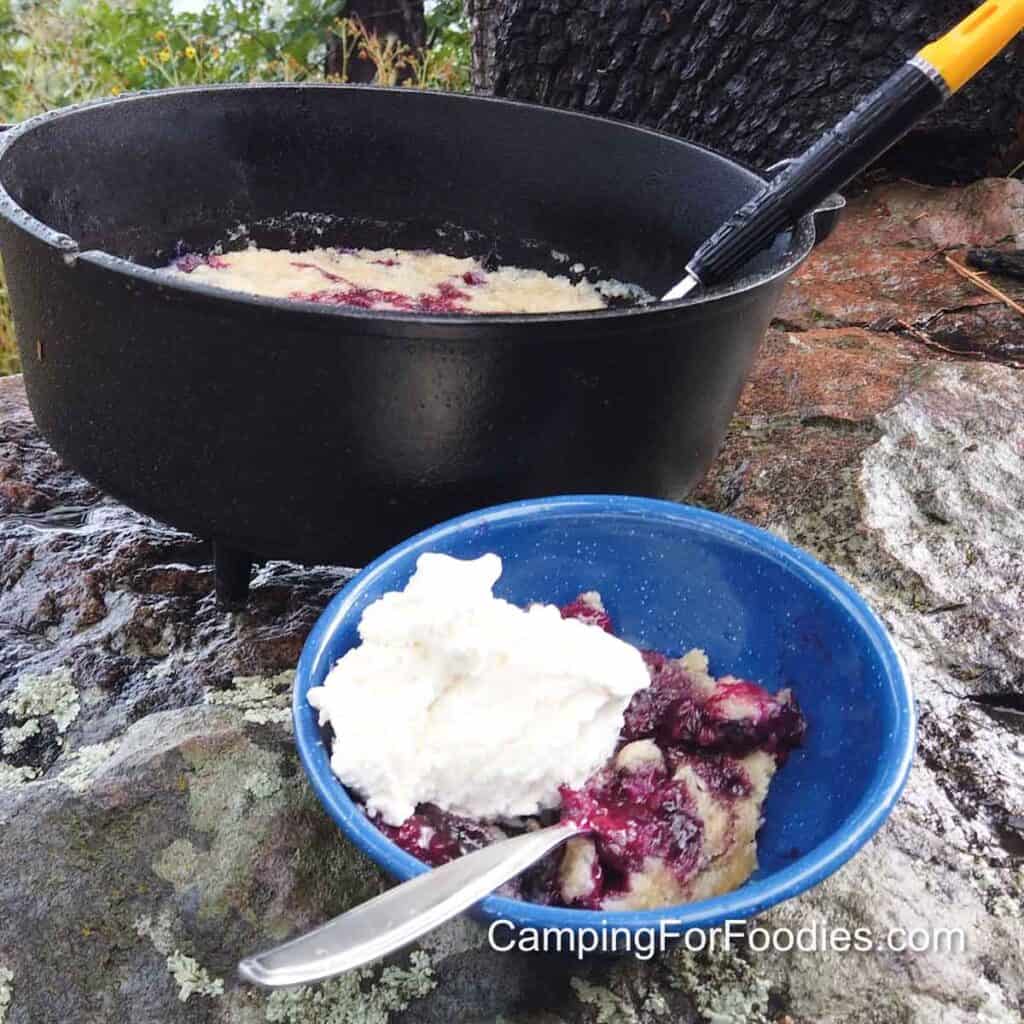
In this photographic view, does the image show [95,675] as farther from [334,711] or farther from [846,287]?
[846,287]

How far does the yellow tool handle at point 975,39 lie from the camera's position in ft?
5.54

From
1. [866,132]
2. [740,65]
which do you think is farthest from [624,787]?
[740,65]

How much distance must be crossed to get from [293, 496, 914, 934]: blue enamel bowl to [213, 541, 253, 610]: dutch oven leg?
0.47 meters

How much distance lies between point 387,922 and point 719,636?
0.78 meters

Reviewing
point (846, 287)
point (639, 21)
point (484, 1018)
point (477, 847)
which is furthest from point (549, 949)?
point (639, 21)

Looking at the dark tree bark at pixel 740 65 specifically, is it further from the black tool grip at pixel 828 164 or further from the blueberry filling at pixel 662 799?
the blueberry filling at pixel 662 799

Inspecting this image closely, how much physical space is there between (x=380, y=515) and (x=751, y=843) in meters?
0.73

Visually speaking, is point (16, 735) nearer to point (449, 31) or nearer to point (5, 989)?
point (5, 989)

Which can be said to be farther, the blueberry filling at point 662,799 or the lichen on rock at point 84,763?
the lichen on rock at point 84,763

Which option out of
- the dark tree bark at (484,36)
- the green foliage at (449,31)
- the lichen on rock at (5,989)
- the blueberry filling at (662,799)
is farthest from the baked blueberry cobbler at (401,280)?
the green foliage at (449,31)

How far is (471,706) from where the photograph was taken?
136cm

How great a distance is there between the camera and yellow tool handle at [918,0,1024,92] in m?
1.69

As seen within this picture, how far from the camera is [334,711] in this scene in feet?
4.44

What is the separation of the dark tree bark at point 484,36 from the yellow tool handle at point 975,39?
1905 millimetres
